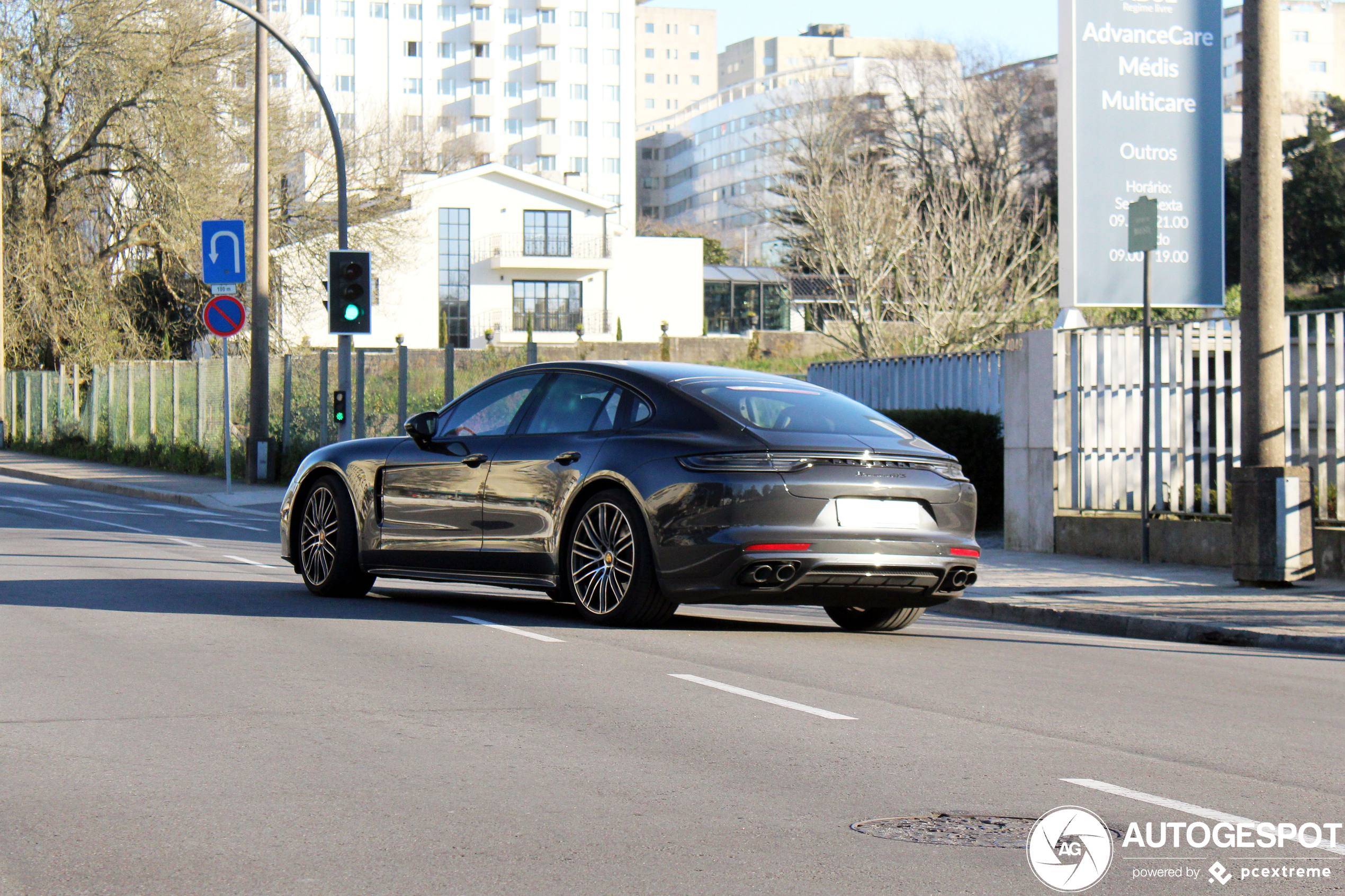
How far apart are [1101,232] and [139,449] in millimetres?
23770

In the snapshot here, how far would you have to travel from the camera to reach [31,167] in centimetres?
3741

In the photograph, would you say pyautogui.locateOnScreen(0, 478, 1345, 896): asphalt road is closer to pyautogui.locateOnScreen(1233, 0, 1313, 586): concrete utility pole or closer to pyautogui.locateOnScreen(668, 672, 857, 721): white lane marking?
pyautogui.locateOnScreen(668, 672, 857, 721): white lane marking

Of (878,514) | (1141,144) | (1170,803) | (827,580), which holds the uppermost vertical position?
(1141,144)

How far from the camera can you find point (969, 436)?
17078 millimetres

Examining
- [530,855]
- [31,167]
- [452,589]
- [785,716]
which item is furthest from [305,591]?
[31,167]

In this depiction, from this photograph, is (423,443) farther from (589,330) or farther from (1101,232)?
(589,330)

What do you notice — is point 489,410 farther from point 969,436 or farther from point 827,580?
point 969,436

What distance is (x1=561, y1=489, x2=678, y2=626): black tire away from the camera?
911 centimetres

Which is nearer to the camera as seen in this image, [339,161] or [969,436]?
[969,436]

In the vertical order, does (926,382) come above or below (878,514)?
above

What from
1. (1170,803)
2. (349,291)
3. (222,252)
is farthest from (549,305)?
(1170,803)

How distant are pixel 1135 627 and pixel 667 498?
3424mm

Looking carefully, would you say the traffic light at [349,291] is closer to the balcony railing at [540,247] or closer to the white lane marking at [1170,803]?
the white lane marking at [1170,803]

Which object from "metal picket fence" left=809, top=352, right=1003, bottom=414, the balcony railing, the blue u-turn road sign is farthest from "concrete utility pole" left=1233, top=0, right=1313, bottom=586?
the balcony railing
